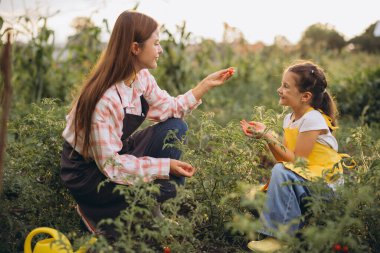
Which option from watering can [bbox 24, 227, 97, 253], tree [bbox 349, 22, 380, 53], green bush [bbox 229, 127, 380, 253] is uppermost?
tree [bbox 349, 22, 380, 53]

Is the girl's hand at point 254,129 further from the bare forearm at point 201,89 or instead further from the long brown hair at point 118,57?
the long brown hair at point 118,57

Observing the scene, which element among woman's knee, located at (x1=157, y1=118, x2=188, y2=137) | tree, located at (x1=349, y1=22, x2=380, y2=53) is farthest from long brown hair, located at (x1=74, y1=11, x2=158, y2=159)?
tree, located at (x1=349, y1=22, x2=380, y2=53)

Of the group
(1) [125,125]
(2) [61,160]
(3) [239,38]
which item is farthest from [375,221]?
(3) [239,38]

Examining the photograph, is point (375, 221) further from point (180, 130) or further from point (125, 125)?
point (125, 125)

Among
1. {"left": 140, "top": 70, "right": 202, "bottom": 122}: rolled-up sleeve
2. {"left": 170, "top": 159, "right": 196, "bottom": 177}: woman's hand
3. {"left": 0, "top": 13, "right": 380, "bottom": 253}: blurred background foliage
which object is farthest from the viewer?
{"left": 140, "top": 70, "right": 202, "bottom": 122}: rolled-up sleeve

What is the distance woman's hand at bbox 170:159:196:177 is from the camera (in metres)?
2.53

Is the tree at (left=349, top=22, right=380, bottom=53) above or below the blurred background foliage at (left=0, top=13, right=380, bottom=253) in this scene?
above

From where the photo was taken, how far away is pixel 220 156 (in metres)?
2.63

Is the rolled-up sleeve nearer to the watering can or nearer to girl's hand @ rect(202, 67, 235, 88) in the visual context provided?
girl's hand @ rect(202, 67, 235, 88)

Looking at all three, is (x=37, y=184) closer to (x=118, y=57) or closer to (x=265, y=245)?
(x=118, y=57)

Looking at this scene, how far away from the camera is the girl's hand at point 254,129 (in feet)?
8.79

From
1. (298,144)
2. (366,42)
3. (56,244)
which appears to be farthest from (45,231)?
(366,42)

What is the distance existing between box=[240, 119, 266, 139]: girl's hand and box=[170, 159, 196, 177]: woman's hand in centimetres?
36

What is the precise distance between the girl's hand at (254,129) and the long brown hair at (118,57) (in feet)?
2.28
